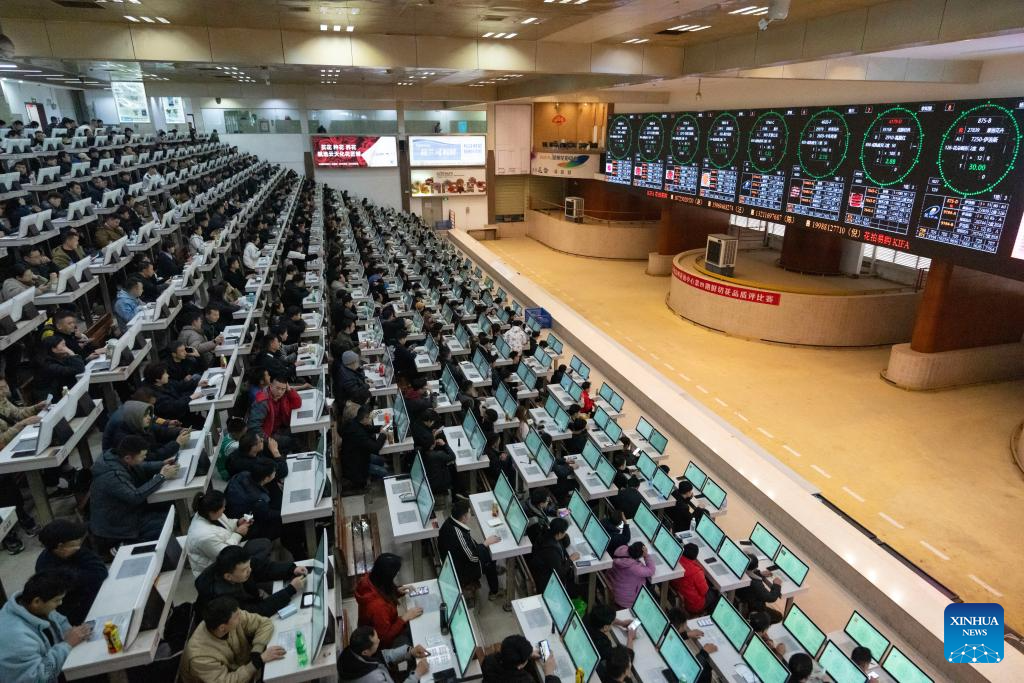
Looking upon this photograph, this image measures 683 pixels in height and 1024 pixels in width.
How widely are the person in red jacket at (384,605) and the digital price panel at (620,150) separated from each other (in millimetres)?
16671

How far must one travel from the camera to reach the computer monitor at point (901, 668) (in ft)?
13.8

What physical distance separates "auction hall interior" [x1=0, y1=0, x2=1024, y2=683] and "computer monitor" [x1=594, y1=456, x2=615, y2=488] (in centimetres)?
9

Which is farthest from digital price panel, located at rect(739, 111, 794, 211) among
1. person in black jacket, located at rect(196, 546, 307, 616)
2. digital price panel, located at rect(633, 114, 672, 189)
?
person in black jacket, located at rect(196, 546, 307, 616)

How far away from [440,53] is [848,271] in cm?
1179

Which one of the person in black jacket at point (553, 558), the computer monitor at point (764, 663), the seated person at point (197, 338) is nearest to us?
the computer monitor at point (764, 663)

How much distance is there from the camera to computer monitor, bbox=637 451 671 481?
22.7 feet

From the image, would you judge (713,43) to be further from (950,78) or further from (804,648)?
(804,648)

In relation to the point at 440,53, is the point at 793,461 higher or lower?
lower

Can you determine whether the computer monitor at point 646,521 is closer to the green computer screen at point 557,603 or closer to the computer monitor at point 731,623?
the computer monitor at point 731,623

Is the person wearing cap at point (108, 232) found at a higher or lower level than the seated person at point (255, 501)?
higher

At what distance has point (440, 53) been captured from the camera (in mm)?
9586

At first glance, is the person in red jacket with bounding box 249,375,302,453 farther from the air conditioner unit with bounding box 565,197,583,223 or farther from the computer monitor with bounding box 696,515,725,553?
the air conditioner unit with bounding box 565,197,583,223

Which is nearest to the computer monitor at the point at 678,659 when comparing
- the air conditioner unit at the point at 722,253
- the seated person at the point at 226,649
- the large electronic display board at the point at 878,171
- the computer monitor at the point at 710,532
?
the computer monitor at the point at 710,532

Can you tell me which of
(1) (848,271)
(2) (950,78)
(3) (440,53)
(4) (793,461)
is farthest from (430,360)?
(1) (848,271)
